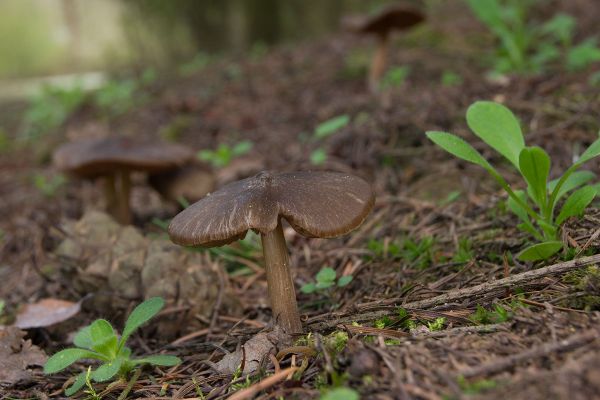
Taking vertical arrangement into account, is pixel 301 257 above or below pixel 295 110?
below

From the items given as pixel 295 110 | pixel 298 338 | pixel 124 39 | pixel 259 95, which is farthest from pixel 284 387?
pixel 124 39

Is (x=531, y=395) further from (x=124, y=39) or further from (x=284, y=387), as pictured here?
(x=124, y=39)

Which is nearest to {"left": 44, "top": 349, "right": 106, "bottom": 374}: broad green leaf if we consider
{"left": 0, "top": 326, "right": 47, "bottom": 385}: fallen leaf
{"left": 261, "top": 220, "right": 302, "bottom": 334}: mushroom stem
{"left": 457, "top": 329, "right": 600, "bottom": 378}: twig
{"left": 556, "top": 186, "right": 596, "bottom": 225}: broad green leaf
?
{"left": 0, "top": 326, "right": 47, "bottom": 385}: fallen leaf

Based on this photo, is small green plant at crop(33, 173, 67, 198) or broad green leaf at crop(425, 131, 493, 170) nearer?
broad green leaf at crop(425, 131, 493, 170)

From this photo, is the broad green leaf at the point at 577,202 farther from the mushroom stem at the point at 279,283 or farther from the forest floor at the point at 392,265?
the mushroom stem at the point at 279,283

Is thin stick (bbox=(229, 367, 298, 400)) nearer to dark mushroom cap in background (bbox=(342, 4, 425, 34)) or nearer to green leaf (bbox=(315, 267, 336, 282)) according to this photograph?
green leaf (bbox=(315, 267, 336, 282))

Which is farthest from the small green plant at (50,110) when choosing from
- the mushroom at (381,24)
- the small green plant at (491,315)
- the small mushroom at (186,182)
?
the small green plant at (491,315)
